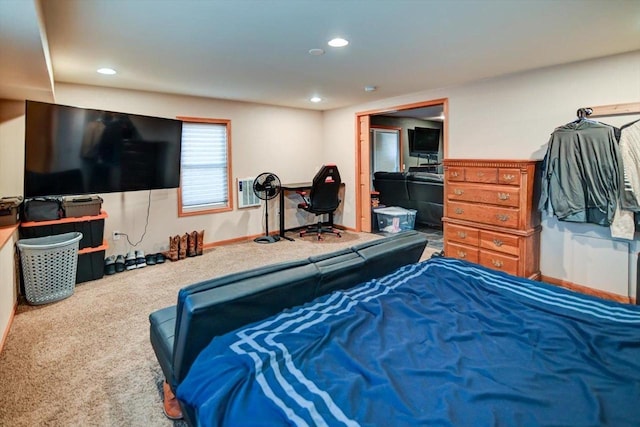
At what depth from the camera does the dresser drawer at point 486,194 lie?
3.59 m

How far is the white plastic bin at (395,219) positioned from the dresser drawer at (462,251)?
1.80 meters

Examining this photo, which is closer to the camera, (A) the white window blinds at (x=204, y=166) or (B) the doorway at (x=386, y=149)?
(A) the white window blinds at (x=204, y=166)

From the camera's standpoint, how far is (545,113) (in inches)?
147

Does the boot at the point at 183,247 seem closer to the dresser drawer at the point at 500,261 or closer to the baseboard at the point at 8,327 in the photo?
the baseboard at the point at 8,327

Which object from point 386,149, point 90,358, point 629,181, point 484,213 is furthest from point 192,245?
point 386,149

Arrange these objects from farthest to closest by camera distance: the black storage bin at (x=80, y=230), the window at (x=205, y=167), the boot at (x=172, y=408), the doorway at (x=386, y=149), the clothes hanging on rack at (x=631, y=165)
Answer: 1. the doorway at (x=386, y=149)
2. the window at (x=205, y=167)
3. the black storage bin at (x=80, y=230)
4. the clothes hanging on rack at (x=631, y=165)
5. the boot at (x=172, y=408)

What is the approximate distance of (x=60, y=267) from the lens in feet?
10.9

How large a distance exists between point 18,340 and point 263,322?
2370 mm

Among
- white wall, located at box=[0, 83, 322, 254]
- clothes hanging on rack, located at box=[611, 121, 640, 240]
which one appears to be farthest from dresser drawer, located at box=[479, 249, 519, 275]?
white wall, located at box=[0, 83, 322, 254]

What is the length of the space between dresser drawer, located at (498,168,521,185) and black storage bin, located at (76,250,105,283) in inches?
172

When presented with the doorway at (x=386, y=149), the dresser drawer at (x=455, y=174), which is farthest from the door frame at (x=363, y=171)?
the dresser drawer at (x=455, y=174)

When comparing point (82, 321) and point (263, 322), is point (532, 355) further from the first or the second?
point (82, 321)

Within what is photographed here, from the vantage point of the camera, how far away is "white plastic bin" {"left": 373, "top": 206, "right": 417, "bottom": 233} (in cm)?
605

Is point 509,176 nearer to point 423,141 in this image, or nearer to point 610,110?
point 610,110
